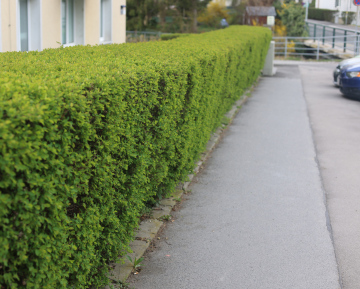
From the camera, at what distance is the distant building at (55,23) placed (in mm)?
10961

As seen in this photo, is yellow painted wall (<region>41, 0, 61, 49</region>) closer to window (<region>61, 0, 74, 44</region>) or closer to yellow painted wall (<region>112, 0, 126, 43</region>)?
window (<region>61, 0, 74, 44</region>)

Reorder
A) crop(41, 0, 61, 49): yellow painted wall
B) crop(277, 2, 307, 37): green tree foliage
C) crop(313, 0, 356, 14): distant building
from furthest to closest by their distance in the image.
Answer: crop(313, 0, 356, 14): distant building
crop(277, 2, 307, 37): green tree foliage
crop(41, 0, 61, 49): yellow painted wall

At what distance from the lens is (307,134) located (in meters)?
10.5

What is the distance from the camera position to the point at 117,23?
18.8 metres

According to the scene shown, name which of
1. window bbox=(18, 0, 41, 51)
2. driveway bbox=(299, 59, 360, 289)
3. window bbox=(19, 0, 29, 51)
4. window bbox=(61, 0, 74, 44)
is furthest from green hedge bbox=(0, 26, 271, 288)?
window bbox=(61, 0, 74, 44)

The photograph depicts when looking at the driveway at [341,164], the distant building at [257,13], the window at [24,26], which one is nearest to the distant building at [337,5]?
the distant building at [257,13]

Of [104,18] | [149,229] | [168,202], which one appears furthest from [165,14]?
[149,229]

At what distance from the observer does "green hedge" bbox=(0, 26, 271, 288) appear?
2.58m

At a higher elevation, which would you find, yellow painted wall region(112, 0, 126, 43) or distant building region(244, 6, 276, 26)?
distant building region(244, 6, 276, 26)

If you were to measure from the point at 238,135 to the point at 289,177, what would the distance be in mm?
2827

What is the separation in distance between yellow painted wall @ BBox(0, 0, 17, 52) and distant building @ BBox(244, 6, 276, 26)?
42631 mm

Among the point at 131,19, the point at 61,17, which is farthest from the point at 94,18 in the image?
the point at 131,19

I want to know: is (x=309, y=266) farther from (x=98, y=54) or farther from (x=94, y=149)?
(x=98, y=54)

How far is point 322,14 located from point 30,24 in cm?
5863
